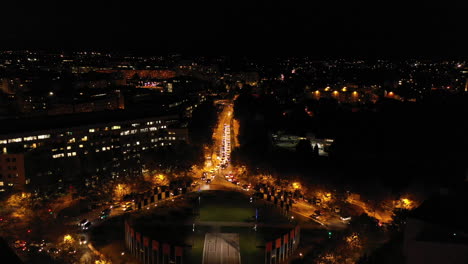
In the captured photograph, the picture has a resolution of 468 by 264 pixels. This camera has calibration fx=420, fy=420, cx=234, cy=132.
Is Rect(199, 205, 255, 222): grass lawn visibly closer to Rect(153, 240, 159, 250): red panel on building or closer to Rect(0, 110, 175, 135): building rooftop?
Rect(153, 240, 159, 250): red panel on building

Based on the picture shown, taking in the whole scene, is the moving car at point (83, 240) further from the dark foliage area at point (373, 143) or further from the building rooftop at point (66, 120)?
the building rooftop at point (66, 120)

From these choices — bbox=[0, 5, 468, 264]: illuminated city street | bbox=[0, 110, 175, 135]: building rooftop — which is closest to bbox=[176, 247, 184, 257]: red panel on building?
bbox=[0, 5, 468, 264]: illuminated city street

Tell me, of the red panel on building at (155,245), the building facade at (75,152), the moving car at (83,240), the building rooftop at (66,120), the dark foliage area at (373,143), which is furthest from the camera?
the building rooftop at (66,120)

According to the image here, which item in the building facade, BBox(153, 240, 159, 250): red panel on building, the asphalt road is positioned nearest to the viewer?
the asphalt road

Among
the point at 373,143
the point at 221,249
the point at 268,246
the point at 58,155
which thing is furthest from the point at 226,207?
the point at 373,143

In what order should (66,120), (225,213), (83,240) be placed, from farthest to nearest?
(66,120), (225,213), (83,240)

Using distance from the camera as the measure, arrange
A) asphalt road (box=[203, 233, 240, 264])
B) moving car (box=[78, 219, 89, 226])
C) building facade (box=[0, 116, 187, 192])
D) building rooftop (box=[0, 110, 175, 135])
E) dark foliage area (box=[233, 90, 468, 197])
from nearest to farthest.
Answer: asphalt road (box=[203, 233, 240, 264]) < moving car (box=[78, 219, 89, 226]) < dark foliage area (box=[233, 90, 468, 197]) < building facade (box=[0, 116, 187, 192]) < building rooftop (box=[0, 110, 175, 135])

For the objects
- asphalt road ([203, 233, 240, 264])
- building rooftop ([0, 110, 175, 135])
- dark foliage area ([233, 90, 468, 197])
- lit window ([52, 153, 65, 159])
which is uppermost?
building rooftop ([0, 110, 175, 135])

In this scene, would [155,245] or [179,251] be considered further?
[155,245]

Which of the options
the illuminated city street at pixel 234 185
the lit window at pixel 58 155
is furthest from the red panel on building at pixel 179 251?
the lit window at pixel 58 155

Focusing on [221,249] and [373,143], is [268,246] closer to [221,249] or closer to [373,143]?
[221,249]
